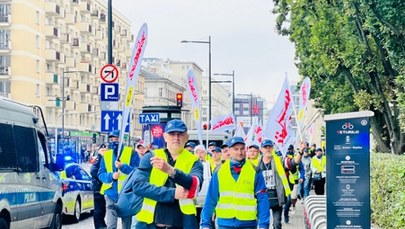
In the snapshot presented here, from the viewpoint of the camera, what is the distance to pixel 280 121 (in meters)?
18.6

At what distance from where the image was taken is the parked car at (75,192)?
18688 mm

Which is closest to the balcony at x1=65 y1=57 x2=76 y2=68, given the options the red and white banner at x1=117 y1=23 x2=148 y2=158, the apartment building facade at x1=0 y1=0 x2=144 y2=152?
the apartment building facade at x1=0 y1=0 x2=144 y2=152

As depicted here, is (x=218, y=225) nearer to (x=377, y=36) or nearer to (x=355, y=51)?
(x=377, y=36)

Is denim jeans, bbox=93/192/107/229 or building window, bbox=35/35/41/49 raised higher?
building window, bbox=35/35/41/49

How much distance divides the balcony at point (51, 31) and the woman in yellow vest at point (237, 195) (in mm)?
73880

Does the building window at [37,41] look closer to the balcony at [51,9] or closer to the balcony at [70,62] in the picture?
the balcony at [51,9]

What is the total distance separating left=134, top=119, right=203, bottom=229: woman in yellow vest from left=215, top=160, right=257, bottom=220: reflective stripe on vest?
96cm

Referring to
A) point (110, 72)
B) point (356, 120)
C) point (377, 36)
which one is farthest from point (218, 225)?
point (377, 36)

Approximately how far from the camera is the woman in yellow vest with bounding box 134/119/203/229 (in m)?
6.75

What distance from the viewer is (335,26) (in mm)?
25156

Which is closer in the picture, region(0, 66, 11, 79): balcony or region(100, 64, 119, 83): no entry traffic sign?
region(100, 64, 119, 83): no entry traffic sign

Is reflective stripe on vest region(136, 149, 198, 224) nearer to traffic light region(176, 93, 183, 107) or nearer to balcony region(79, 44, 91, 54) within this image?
traffic light region(176, 93, 183, 107)

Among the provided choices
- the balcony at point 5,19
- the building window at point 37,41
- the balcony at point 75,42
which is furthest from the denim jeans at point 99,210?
the balcony at point 75,42

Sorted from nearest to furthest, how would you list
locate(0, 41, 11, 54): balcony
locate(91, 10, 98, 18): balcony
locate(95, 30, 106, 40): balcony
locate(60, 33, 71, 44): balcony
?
locate(0, 41, 11, 54): balcony → locate(60, 33, 71, 44): balcony → locate(91, 10, 98, 18): balcony → locate(95, 30, 106, 40): balcony
